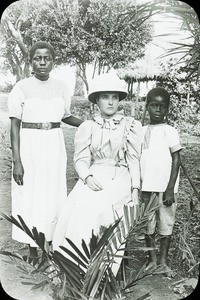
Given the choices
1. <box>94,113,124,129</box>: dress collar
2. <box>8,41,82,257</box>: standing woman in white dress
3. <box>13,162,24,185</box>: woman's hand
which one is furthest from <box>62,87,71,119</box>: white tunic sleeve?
<box>13,162,24,185</box>: woman's hand

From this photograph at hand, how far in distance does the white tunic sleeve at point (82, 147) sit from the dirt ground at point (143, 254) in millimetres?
116

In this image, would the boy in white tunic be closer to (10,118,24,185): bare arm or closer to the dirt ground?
the dirt ground

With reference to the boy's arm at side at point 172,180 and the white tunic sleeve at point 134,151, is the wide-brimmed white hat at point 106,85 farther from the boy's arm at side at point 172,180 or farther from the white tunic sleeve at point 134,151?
the boy's arm at side at point 172,180

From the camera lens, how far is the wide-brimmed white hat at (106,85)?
3.62 metres

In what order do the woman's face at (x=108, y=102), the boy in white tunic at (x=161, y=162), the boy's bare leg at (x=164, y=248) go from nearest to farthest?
the woman's face at (x=108, y=102)
the boy in white tunic at (x=161, y=162)
the boy's bare leg at (x=164, y=248)

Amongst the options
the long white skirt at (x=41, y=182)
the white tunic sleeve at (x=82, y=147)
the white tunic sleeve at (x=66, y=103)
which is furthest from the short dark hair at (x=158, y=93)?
the long white skirt at (x=41, y=182)

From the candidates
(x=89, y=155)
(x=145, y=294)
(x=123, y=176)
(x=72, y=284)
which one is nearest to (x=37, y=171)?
(x=89, y=155)

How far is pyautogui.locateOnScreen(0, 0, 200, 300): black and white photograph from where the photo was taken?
3666 mm

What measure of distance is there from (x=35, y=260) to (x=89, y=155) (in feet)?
2.90

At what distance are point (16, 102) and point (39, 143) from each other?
Result: 1.20 ft

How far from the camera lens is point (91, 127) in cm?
374

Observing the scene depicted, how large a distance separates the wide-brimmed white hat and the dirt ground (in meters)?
0.40

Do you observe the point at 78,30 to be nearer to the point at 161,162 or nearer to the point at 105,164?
the point at 105,164

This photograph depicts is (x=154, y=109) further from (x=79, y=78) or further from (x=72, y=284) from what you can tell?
(x=72, y=284)
